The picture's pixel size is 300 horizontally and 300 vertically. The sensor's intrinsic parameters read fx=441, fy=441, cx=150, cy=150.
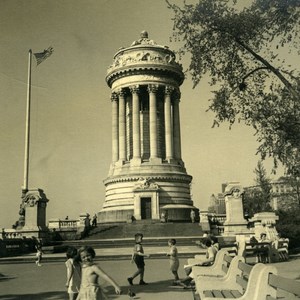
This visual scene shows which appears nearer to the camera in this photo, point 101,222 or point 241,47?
point 241,47

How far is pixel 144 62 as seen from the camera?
5425 centimetres

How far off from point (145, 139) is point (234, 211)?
23.7 metres

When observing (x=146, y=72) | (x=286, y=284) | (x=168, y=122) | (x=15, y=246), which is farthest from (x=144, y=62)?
(x=286, y=284)

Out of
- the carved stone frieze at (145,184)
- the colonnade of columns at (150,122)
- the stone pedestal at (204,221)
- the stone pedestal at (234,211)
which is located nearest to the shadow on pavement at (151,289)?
the stone pedestal at (234,211)

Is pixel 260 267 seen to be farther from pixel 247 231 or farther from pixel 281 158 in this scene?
pixel 247 231

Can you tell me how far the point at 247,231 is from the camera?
109ft

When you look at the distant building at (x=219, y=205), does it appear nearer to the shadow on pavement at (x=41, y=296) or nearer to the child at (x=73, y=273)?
the shadow on pavement at (x=41, y=296)

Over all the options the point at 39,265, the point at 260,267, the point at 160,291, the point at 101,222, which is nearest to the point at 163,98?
the point at 101,222

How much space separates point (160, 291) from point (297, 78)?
26.4ft

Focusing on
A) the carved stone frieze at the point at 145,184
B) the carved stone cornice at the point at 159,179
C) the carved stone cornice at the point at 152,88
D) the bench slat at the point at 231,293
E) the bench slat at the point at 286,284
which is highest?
the carved stone cornice at the point at 152,88

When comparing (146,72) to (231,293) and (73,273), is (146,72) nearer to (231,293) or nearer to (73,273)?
(73,273)

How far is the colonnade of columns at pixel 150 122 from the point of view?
54.3 metres

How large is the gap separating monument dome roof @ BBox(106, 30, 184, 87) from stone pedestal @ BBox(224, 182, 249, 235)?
23.8 m

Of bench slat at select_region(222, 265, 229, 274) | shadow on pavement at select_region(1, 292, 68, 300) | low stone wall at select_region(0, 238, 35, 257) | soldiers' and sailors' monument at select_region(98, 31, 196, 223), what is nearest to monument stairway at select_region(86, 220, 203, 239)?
soldiers' and sailors' monument at select_region(98, 31, 196, 223)
